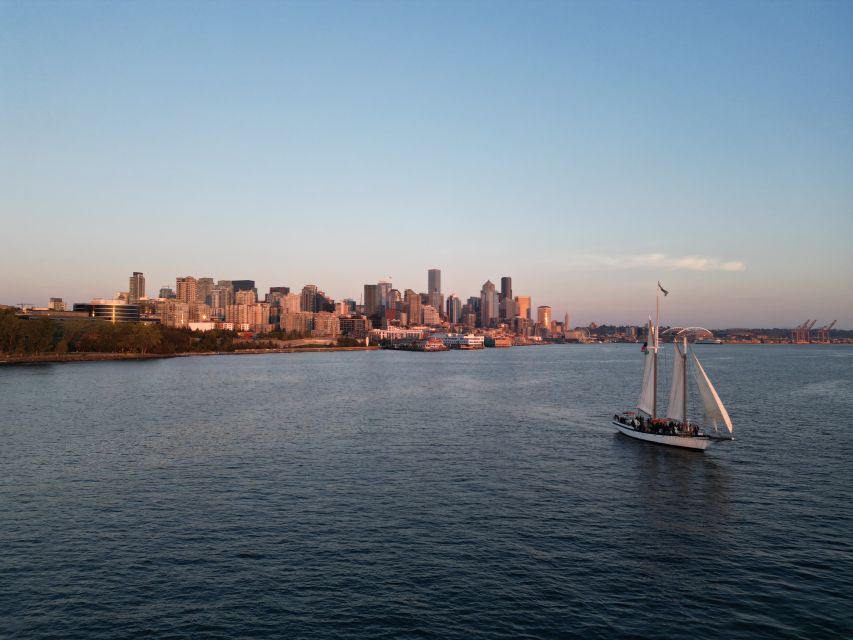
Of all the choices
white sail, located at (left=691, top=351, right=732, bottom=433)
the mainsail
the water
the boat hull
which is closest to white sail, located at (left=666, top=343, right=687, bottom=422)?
white sail, located at (left=691, top=351, right=732, bottom=433)

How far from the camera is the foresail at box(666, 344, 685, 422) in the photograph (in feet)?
259

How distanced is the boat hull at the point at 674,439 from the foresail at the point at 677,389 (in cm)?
404

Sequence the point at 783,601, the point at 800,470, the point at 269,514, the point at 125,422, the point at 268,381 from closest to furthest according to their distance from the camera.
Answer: the point at 783,601
the point at 269,514
the point at 800,470
the point at 125,422
the point at 268,381

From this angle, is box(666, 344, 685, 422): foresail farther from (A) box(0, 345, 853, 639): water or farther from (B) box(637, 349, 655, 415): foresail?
(A) box(0, 345, 853, 639): water

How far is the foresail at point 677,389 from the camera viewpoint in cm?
7888

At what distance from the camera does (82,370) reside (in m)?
192

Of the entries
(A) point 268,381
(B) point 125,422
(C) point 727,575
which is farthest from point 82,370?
(C) point 727,575

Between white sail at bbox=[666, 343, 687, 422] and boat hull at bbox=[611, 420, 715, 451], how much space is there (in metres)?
3.51

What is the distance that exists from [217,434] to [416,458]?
30.6m

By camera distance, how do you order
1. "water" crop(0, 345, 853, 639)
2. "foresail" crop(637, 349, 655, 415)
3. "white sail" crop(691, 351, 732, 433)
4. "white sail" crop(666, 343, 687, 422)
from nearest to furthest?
"water" crop(0, 345, 853, 639) → "white sail" crop(691, 351, 732, 433) → "white sail" crop(666, 343, 687, 422) → "foresail" crop(637, 349, 655, 415)

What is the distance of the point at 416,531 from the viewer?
4556cm

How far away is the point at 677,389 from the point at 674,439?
6.98 metres

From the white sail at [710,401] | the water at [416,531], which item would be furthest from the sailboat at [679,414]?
the water at [416,531]

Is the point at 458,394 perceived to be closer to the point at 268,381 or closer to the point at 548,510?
the point at 268,381
